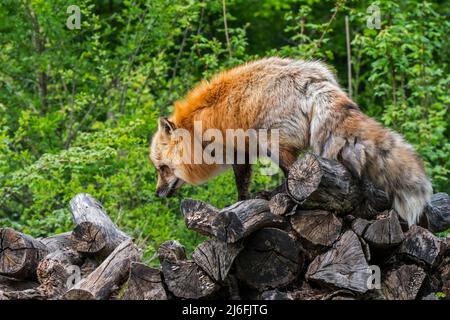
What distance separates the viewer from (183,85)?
42.7 ft

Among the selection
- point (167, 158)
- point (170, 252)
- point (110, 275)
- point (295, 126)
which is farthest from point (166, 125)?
point (110, 275)

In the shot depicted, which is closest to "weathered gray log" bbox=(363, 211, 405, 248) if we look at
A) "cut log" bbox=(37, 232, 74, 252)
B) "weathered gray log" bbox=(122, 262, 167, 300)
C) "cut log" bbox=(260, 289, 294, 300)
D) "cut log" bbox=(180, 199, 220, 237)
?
"cut log" bbox=(260, 289, 294, 300)

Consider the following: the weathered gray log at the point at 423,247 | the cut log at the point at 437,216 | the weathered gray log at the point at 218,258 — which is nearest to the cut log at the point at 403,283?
the weathered gray log at the point at 423,247

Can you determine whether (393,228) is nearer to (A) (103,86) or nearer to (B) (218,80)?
(B) (218,80)

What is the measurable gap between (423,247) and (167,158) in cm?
291

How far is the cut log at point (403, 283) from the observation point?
5.85m

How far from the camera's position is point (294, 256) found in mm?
5836

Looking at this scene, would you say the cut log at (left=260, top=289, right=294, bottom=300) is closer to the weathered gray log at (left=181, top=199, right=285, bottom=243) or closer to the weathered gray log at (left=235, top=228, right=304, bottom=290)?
the weathered gray log at (left=235, top=228, right=304, bottom=290)

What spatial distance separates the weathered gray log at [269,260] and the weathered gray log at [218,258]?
5.2 inches

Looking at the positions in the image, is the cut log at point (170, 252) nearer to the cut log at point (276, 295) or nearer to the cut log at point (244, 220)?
the cut log at point (244, 220)

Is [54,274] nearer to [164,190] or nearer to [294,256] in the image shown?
[294,256]
